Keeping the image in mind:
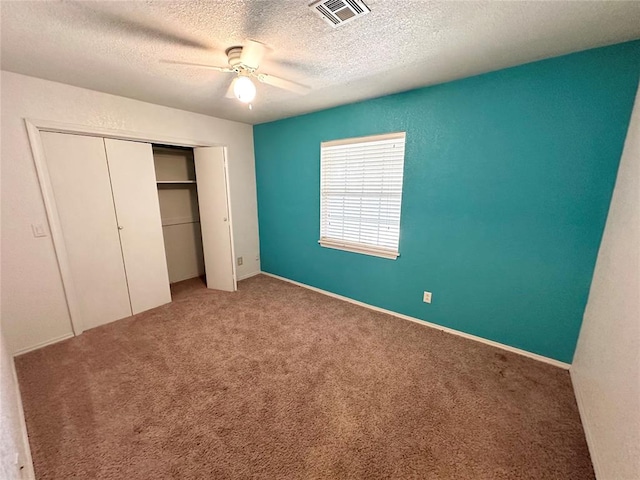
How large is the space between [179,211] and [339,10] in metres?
3.34

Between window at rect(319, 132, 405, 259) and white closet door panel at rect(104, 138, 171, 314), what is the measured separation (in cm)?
197

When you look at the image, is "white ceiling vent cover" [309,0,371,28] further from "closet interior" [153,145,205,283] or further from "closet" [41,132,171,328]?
"closet interior" [153,145,205,283]

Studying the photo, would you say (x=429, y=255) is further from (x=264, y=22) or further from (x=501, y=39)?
(x=264, y=22)

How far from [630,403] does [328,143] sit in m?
2.91

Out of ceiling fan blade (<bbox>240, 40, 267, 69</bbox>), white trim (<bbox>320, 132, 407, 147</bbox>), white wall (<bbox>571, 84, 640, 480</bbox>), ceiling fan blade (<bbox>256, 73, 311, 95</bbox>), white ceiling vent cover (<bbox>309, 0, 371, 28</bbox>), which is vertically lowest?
white wall (<bbox>571, 84, 640, 480</bbox>)

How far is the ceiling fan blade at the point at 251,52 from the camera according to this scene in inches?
57.2

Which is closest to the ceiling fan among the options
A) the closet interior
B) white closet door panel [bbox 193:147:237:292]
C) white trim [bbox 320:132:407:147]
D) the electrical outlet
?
white trim [bbox 320:132:407:147]

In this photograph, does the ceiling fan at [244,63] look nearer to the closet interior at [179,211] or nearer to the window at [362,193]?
the window at [362,193]

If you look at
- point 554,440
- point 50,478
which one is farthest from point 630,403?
point 50,478

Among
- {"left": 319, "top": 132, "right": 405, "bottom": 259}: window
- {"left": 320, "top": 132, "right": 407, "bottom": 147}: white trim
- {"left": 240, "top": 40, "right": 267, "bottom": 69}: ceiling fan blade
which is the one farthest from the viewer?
{"left": 319, "top": 132, "right": 405, "bottom": 259}: window

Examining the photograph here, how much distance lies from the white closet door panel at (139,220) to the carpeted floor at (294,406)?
0.49 metres

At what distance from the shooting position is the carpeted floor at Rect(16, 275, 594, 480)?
129cm

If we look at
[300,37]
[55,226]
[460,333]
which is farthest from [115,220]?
[460,333]

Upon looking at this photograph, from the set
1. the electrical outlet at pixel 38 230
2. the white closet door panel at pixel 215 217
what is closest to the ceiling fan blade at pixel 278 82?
the white closet door panel at pixel 215 217
